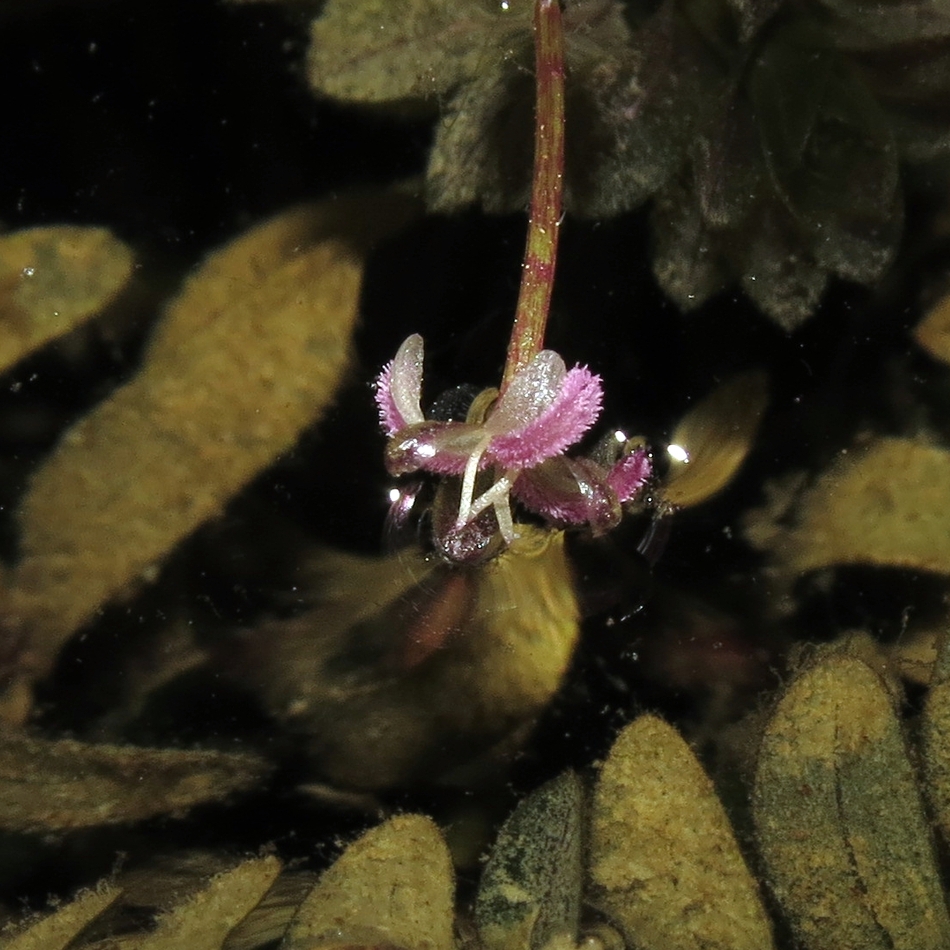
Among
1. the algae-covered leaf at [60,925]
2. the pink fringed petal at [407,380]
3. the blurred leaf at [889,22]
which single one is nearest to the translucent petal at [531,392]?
the pink fringed petal at [407,380]

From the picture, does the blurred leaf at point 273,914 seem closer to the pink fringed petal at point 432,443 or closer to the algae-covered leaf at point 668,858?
the algae-covered leaf at point 668,858

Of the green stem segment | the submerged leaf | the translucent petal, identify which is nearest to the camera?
the translucent petal

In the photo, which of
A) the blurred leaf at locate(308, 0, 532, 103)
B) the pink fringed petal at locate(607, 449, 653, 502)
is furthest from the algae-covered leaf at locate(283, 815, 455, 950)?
the blurred leaf at locate(308, 0, 532, 103)

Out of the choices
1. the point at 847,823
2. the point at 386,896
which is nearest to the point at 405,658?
the point at 386,896

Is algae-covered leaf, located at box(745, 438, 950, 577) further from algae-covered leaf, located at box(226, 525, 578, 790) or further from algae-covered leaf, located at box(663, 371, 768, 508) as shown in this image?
algae-covered leaf, located at box(226, 525, 578, 790)

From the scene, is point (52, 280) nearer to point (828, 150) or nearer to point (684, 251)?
point (684, 251)
